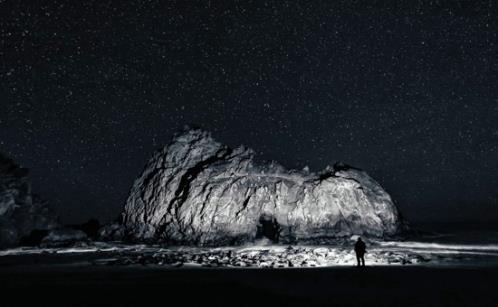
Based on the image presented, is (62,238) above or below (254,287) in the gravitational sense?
above

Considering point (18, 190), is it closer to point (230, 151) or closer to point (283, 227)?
point (230, 151)

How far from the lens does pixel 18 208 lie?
215 feet

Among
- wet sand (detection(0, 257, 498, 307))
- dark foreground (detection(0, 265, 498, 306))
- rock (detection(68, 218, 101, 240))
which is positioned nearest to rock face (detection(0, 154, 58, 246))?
rock (detection(68, 218, 101, 240))

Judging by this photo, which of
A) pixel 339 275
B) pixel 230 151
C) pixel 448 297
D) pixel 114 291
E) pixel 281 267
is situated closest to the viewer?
pixel 448 297

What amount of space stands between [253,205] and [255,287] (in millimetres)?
39239

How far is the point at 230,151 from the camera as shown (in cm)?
6681

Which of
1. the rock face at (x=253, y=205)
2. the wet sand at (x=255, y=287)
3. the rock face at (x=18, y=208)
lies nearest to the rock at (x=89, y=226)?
the rock face at (x=18, y=208)

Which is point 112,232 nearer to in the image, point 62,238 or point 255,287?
point 62,238

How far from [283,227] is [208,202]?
37.2 ft

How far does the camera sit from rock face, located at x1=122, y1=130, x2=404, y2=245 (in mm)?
56938

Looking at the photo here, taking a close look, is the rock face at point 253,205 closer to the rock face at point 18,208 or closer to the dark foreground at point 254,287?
the rock face at point 18,208

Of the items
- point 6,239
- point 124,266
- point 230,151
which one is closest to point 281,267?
point 124,266

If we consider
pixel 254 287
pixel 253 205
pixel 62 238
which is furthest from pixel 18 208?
pixel 254 287

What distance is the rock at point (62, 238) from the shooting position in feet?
177
